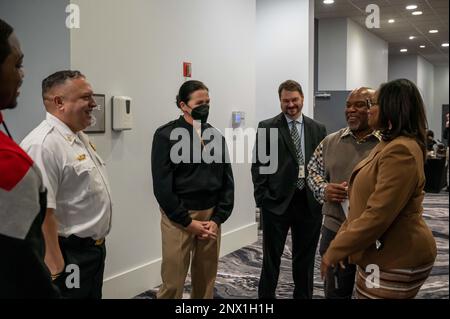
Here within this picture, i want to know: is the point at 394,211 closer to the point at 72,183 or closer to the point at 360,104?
the point at 360,104

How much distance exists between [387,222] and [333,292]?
35.7 inches

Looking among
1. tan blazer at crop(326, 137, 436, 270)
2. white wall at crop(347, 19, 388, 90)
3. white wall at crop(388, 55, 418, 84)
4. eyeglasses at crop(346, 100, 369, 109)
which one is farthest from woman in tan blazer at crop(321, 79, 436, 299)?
white wall at crop(388, 55, 418, 84)

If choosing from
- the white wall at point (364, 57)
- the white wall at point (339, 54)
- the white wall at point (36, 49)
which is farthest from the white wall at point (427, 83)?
the white wall at point (36, 49)

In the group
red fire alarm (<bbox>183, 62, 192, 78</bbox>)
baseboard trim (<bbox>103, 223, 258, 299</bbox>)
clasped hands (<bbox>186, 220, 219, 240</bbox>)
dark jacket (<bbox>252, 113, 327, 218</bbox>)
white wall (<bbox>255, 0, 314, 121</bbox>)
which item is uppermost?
white wall (<bbox>255, 0, 314, 121</bbox>)

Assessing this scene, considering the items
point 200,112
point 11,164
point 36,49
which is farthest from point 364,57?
point 11,164

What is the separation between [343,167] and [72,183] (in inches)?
48.8

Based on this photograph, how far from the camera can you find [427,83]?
1298 cm

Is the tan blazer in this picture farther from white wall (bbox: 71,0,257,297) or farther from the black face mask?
white wall (bbox: 71,0,257,297)

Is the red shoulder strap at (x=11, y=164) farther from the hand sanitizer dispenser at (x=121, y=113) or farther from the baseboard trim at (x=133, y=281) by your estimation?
the baseboard trim at (x=133, y=281)

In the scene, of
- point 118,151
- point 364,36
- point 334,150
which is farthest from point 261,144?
point 364,36

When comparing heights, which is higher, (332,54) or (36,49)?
(332,54)

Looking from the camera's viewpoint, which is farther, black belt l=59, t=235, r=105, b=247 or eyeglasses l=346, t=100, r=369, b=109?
eyeglasses l=346, t=100, r=369, b=109

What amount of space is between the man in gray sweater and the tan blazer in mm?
664

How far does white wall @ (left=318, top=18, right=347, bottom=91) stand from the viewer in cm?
715
